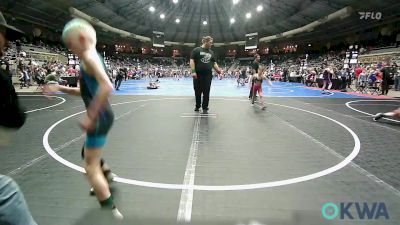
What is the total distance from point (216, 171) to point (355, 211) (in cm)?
168

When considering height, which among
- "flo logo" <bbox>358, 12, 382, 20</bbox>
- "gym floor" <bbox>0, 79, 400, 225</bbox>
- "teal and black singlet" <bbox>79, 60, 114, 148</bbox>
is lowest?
"gym floor" <bbox>0, 79, 400, 225</bbox>

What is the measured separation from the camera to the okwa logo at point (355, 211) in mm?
2660

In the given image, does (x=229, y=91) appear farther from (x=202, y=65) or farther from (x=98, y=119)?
(x=98, y=119)

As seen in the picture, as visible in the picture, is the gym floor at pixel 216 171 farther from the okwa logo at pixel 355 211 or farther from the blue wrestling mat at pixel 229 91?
the blue wrestling mat at pixel 229 91

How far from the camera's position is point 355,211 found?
9.04 feet

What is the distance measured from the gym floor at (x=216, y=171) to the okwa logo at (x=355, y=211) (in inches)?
1.0

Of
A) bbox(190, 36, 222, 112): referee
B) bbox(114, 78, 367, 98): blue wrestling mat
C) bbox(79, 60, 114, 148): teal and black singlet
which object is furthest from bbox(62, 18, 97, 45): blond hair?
bbox(114, 78, 367, 98): blue wrestling mat

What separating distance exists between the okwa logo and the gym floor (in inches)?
1.0

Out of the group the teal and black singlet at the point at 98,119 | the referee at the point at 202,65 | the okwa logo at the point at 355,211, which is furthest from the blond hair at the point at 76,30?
the referee at the point at 202,65

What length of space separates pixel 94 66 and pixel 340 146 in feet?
14.7

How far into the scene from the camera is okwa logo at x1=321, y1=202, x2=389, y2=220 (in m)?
2.66

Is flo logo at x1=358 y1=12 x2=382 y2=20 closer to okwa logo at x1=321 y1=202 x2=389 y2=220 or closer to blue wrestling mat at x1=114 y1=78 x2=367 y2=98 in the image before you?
blue wrestling mat at x1=114 y1=78 x2=367 y2=98

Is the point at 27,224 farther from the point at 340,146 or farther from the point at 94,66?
the point at 340,146

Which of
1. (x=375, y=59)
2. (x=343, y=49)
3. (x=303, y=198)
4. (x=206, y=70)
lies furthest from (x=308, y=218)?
(x=343, y=49)
